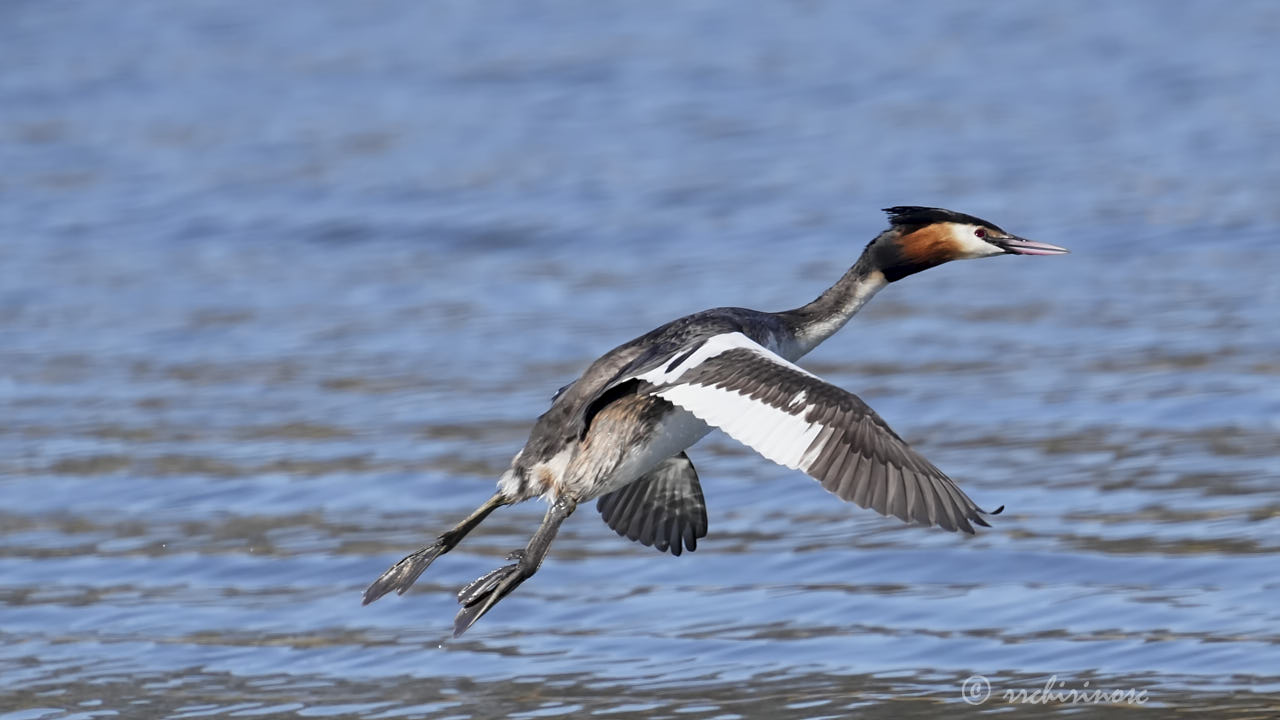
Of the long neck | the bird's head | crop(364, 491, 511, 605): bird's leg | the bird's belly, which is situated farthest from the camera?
the bird's head

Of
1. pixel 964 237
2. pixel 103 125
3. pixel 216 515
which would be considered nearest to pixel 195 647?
pixel 216 515

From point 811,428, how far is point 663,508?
1861 mm

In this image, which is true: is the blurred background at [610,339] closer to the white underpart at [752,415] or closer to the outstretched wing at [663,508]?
the outstretched wing at [663,508]

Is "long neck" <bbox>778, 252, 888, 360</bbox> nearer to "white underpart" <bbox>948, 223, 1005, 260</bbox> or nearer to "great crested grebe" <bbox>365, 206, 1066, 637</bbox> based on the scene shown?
"great crested grebe" <bbox>365, 206, 1066, 637</bbox>

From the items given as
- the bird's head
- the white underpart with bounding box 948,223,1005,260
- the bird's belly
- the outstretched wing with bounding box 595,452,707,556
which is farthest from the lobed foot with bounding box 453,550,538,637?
the white underpart with bounding box 948,223,1005,260

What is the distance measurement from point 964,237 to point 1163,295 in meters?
5.52

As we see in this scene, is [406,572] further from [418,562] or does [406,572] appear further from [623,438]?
[623,438]

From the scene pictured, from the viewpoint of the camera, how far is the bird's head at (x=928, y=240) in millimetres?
8602

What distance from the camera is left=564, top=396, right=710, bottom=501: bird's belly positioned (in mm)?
7695

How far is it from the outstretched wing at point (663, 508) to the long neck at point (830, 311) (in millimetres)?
716

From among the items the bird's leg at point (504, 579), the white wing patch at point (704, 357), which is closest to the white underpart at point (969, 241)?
the white wing patch at point (704, 357)

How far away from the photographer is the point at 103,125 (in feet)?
71.6

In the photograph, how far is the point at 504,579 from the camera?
758cm

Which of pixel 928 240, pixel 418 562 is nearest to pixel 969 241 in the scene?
pixel 928 240
